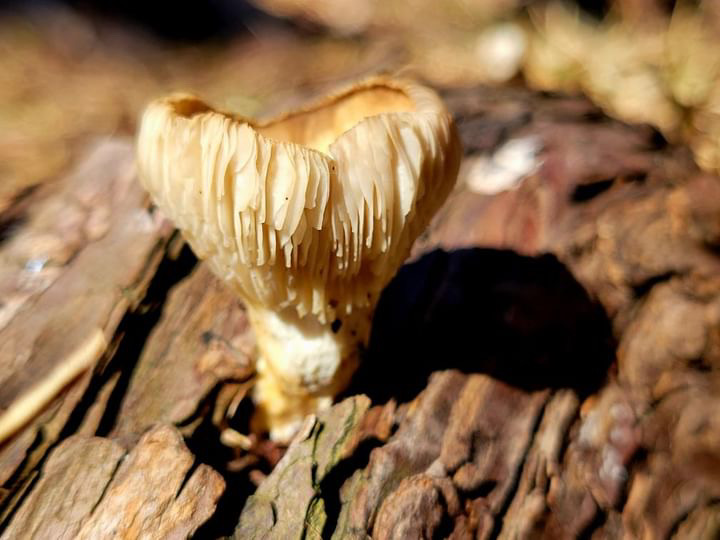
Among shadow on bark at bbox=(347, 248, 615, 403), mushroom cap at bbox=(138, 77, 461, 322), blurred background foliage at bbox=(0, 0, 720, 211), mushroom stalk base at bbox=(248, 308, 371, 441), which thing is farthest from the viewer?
blurred background foliage at bbox=(0, 0, 720, 211)

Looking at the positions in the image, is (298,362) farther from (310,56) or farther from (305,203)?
(310,56)

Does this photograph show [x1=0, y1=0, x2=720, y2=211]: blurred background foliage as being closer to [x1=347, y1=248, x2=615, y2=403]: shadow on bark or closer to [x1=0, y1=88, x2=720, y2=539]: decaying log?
[x1=0, y1=88, x2=720, y2=539]: decaying log

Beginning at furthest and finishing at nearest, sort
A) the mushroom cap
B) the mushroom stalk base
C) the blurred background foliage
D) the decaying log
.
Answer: the blurred background foliage < the mushroom stalk base < the decaying log < the mushroom cap

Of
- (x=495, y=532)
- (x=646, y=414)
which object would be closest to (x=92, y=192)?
(x=495, y=532)

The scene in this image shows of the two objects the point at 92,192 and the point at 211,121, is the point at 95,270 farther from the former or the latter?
the point at 211,121

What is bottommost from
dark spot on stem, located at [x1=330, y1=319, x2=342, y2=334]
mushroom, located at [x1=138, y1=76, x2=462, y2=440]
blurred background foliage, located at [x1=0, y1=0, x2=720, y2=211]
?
blurred background foliage, located at [x1=0, y1=0, x2=720, y2=211]

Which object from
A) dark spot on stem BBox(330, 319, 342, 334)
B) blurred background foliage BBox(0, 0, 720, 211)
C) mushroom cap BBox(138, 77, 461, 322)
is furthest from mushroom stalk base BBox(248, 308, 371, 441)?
blurred background foliage BBox(0, 0, 720, 211)

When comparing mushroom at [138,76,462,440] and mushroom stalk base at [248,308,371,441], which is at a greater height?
mushroom at [138,76,462,440]

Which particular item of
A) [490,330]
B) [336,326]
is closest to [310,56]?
[490,330]
